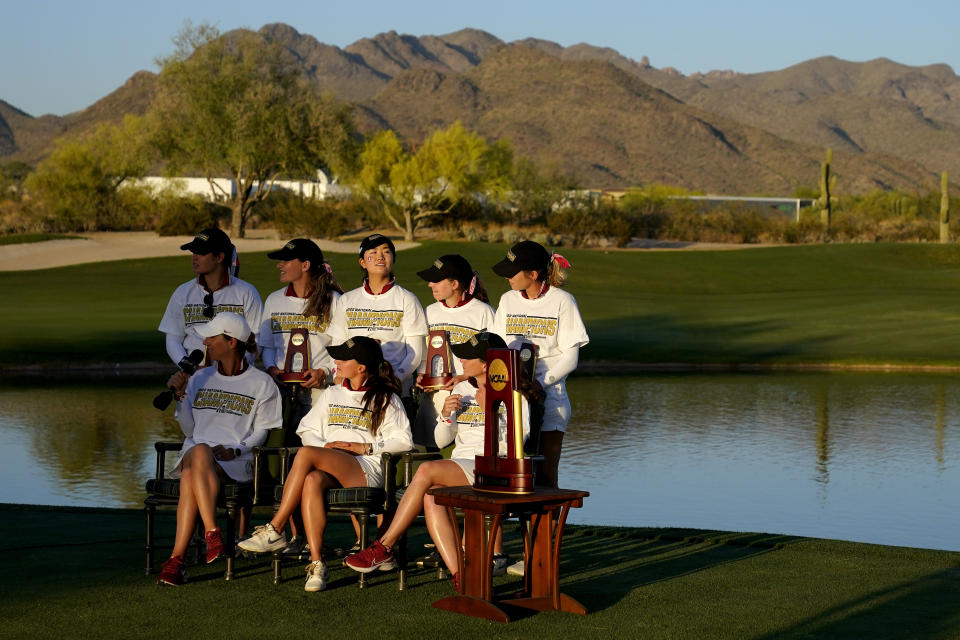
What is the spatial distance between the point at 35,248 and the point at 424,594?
1631 inches

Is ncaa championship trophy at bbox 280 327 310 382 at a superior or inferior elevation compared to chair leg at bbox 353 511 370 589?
superior

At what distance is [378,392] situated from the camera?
728 centimetres

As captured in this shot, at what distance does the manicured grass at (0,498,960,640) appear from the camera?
6047 mm

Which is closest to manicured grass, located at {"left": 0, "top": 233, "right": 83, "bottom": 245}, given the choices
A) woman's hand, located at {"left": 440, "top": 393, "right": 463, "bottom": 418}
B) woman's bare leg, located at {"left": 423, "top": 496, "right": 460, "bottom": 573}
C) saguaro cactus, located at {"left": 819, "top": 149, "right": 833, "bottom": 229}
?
saguaro cactus, located at {"left": 819, "top": 149, "right": 833, "bottom": 229}

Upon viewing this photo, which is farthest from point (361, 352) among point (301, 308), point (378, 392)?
point (301, 308)

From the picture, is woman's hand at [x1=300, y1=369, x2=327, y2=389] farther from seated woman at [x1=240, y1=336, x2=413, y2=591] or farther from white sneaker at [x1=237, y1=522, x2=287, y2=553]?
white sneaker at [x1=237, y1=522, x2=287, y2=553]

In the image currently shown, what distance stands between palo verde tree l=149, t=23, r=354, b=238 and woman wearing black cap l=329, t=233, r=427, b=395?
152 feet

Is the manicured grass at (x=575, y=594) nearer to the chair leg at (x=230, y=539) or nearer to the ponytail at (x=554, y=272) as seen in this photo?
the chair leg at (x=230, y=539)

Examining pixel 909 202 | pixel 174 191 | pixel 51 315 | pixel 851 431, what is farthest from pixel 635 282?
pixel 909 202

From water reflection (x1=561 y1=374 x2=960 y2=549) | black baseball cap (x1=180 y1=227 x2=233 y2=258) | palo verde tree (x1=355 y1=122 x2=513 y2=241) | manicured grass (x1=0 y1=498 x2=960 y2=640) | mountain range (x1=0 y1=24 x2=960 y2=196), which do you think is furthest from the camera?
mountain range (x1=0 y1=24 x2=960 y2=196)

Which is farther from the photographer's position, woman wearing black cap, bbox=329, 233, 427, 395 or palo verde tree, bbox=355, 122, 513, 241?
palo verde tree, bbox=355, 122, 513, 241

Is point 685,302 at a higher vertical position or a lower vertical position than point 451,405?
lower

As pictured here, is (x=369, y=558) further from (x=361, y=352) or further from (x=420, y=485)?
(x=361, y=352)

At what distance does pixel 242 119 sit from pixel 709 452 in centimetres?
4240
